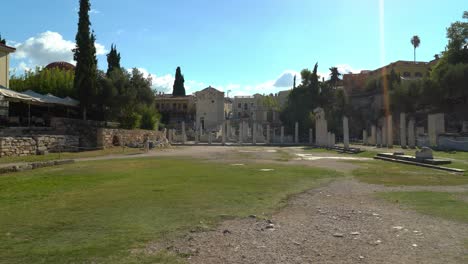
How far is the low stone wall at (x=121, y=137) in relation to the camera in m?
32.7

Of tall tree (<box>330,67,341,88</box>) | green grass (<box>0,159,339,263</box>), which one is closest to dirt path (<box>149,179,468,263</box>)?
green grass (<box>0,159,339,263</box>)

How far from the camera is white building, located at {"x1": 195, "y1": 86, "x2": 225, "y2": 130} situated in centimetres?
9850

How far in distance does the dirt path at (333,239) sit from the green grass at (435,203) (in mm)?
423

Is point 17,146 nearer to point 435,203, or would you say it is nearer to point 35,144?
point 35,144

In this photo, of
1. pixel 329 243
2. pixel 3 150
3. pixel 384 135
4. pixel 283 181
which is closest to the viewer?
pixel 329 243

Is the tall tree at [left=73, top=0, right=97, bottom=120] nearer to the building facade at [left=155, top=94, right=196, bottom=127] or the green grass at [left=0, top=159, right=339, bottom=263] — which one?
the green grass at [left=0, top=159, right=339, bottom=263]

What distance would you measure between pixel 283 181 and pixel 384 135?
90.4ft

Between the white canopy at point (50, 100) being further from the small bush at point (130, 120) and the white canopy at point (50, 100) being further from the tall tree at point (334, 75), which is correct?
the tall tree at point (334, 75)

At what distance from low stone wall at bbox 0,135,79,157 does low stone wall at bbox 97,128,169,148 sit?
293 centimetres

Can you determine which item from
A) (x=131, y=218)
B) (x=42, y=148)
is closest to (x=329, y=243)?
(x=131, y=218)

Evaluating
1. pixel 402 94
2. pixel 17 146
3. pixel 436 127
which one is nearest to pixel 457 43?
pixel 402 94

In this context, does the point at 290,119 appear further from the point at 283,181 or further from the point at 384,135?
the point at 283,181

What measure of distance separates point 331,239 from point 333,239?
3 centimetres

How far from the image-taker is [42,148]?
2478cm
